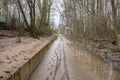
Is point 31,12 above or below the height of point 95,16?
above

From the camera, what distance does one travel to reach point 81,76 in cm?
898

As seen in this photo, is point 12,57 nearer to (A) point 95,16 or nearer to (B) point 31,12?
(B) point 31,12

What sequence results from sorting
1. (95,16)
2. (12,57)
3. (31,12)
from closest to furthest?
(12,57), (31,12), (95,16)

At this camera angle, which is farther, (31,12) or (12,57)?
(31,12)

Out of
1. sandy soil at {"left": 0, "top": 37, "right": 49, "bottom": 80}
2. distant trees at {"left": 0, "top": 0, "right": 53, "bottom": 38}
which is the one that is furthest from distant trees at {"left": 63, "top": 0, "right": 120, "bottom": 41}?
sandy soil at {"left": 0, "top": 37, "right": 49, "bottom": 80}

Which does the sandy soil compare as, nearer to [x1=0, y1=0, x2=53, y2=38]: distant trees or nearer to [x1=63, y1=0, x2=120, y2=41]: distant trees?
[x1=0, y1=0, x2=53, y2=38]: distant trees

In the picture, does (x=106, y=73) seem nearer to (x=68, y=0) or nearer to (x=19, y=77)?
(x=19, y=77)

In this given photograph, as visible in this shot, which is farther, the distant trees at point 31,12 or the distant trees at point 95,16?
the distant trees at point 95,16

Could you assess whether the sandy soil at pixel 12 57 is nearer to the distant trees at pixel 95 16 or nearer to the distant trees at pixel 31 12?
the distant trees at pixel 31 12

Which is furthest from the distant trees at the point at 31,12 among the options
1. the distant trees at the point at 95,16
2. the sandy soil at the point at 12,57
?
the sandy soil at the point at 12,57

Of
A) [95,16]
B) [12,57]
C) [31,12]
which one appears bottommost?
[12,57]

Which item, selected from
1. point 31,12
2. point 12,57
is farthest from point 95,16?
point 12,57

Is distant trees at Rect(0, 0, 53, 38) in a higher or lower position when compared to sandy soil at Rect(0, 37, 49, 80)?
higher

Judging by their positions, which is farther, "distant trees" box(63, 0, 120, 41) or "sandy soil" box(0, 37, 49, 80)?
"distant trees" box(63, 0, 120, 41)
